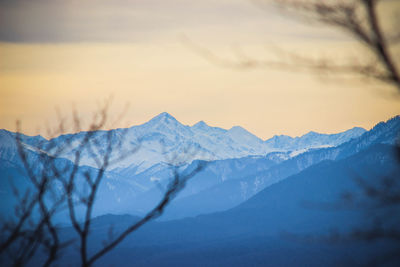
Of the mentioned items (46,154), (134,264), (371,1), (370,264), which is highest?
(371,1)

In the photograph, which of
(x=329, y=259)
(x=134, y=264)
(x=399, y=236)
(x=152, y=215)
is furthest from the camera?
(x=134, y=264)

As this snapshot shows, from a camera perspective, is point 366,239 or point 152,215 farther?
point 152,215

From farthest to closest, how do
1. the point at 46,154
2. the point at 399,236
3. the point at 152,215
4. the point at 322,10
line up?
the point at 46,154, the point at 152,215, the point at 322,10, the point at 399,236

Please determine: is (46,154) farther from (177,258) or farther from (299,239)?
(177,258)

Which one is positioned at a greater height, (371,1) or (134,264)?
(371,1)

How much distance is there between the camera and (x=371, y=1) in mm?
5723

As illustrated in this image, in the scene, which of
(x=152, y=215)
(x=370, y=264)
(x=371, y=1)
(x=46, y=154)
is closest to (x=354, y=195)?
(x=370, y=264)

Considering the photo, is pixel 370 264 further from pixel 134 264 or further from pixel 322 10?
pixel 134 264

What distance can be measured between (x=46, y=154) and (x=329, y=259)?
173875 mm

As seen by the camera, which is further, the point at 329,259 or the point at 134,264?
the point at 134,264

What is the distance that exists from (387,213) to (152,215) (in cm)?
377

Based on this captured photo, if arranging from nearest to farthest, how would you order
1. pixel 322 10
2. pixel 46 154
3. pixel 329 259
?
1. pixel 322 10
2. pixel 46 154
3. pixel 329 259

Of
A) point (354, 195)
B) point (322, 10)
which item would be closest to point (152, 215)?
point (354, 195)

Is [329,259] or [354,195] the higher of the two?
[354,195]
